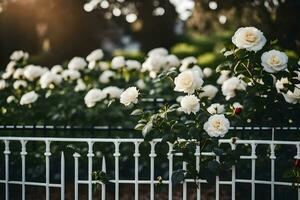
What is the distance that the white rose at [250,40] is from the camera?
4281 millimetres

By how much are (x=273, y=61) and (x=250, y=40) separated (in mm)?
274

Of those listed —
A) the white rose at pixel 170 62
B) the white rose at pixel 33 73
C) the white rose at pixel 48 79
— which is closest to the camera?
the white rose at pixel 48 79

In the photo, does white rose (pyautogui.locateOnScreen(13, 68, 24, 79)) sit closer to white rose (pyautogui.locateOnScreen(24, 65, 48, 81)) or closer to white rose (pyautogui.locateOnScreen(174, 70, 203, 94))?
white rose (pyautogui.locateOnScreen(24, 65, 48, 81))

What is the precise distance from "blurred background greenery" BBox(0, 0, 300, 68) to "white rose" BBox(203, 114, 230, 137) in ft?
4.03

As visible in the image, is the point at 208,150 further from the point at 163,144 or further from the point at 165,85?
the point at 165,85

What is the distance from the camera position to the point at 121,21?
52.4ft

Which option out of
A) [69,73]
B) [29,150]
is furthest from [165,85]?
[29,150]

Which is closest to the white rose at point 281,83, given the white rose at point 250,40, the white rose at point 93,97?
the white rose at point 250,40

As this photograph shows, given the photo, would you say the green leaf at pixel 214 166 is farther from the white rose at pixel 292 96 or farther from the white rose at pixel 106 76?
the white rose at pixel 106 76

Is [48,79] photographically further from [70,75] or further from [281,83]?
[281,83]

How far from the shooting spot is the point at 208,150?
4.27m

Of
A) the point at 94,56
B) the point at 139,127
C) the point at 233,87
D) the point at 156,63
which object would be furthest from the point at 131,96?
the point at 94,56

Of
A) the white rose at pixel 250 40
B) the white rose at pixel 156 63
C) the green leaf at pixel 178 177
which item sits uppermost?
the white rose at pixel 156 63

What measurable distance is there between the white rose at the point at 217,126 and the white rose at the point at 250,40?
2.22 feet
